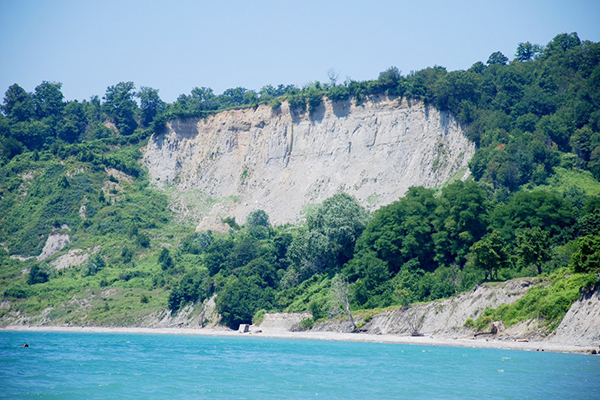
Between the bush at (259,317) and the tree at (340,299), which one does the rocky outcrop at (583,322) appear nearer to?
the tree at (340,299)

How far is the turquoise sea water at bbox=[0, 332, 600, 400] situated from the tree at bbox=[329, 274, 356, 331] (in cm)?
857

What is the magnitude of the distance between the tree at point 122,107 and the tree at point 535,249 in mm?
98012

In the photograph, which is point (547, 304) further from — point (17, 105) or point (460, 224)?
point (17, 105)

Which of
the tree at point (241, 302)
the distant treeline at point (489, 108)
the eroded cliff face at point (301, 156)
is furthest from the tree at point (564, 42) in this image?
the tree at point (241, 302)

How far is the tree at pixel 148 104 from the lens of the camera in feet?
460

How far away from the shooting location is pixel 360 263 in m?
70.1

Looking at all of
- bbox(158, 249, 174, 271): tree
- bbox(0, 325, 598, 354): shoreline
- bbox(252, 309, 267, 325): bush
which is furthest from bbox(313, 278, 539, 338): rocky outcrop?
bbox(158, 249, 174, 271): tree

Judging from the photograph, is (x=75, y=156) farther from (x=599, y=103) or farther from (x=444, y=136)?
(x=599, y=103)

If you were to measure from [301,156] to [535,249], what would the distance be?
213ft

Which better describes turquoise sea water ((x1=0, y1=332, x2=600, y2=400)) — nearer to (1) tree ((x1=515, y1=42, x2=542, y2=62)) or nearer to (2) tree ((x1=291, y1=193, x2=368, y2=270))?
(2) tree ((x1=291, y1=193, x2=368, y2=270))

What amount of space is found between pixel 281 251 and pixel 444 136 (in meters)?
30.5

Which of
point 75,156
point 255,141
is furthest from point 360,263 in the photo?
point 75,156

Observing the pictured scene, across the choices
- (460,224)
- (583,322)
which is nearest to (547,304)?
(583,322)

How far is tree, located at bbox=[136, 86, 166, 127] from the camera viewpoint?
460 ft
